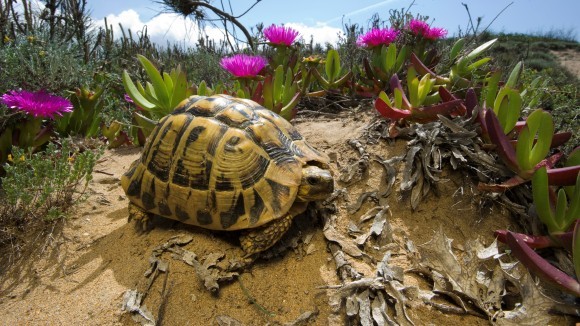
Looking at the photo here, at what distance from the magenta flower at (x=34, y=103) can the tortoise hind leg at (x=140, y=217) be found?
4.55 ft

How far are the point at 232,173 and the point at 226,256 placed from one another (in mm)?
454

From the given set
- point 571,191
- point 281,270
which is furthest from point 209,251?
point 571,191

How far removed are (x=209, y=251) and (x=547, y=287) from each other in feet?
5.62

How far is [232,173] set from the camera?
1.95 meters

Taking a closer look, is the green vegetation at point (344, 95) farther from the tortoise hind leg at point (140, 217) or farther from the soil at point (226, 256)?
the tortoise hind leg at point (140, 217)

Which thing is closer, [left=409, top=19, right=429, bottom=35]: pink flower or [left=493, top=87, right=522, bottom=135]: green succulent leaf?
[left=493, top=87, right=522, bottom=135]: green succulent leaf

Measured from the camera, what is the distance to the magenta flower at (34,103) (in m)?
2.96

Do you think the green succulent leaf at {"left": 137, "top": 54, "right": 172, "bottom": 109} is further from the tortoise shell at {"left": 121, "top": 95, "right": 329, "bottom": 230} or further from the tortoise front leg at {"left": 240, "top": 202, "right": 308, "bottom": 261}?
the tortoise front leg at {"left": 240, "top": 202, "right": 308, "bottom": 261}

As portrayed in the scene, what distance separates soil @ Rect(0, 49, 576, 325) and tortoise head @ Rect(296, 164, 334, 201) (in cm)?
32

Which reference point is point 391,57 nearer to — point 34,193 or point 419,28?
point 419,28

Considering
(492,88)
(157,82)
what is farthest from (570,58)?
(157,82)

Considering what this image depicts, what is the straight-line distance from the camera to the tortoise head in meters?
1.92

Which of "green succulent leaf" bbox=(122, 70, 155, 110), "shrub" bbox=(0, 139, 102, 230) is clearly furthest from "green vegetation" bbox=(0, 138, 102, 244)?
"green succulent leaf" bbox=(122, 70, 155, 110)

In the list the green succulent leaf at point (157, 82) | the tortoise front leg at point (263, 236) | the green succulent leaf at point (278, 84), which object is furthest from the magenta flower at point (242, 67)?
the tortoise front leg at point (263, 236)
